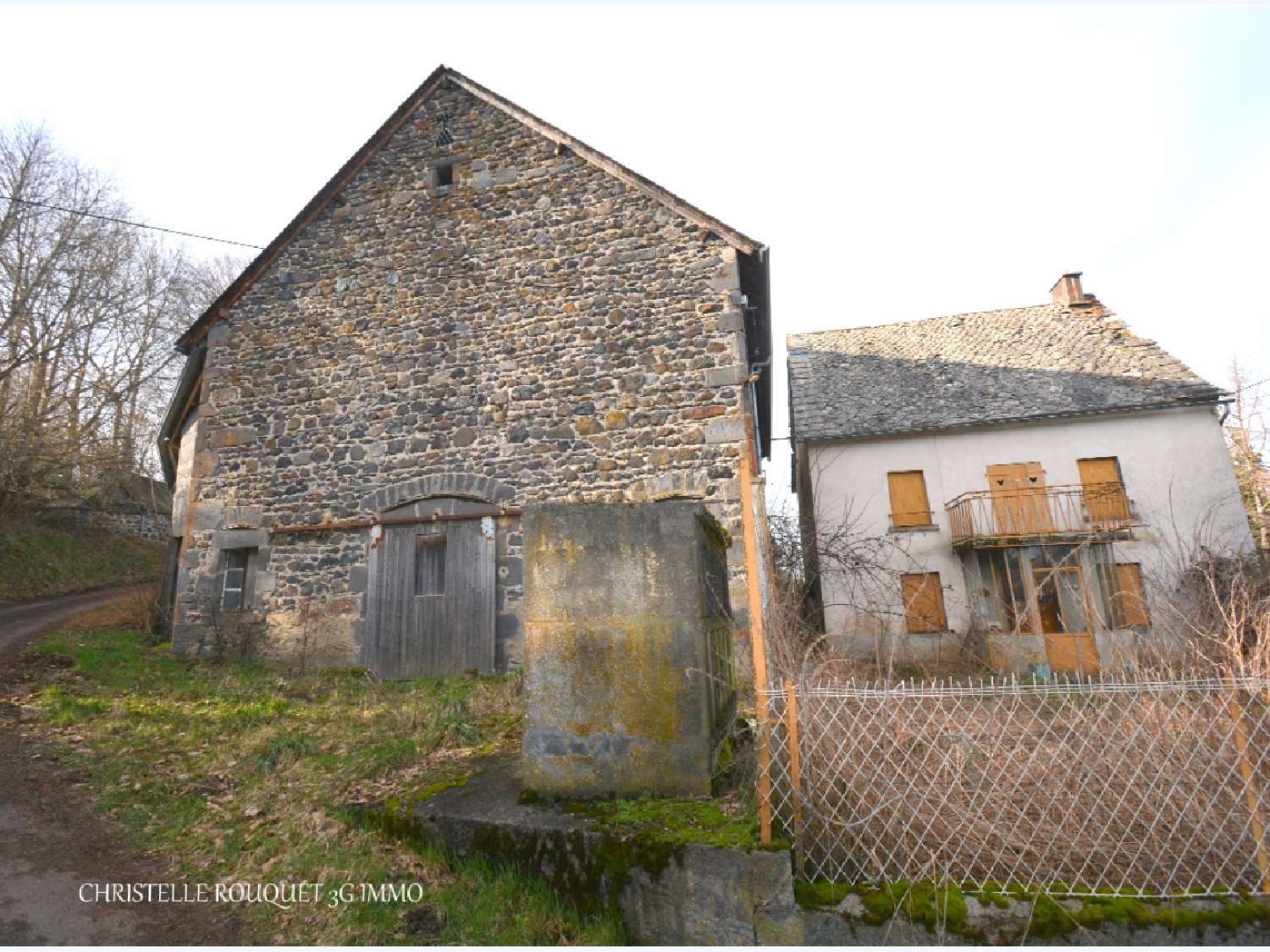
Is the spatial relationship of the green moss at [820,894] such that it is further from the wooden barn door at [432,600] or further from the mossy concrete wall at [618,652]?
the wooden barn door at [432,600]

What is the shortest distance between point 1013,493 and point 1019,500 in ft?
0.66

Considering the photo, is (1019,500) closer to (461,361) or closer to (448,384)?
(461,361)

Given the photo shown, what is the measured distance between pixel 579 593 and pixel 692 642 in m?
0.71

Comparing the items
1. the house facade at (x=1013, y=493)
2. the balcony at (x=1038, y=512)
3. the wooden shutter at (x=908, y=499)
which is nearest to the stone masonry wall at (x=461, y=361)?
the house facade at (x=1013, y=493)

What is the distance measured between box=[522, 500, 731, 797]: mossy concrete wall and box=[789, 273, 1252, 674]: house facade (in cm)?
1050

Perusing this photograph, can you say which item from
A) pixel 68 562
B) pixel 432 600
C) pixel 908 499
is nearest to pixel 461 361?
pixel 432 600

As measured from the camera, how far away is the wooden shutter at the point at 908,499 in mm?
15398

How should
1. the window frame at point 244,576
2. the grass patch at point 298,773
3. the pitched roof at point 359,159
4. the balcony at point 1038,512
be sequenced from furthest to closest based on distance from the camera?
the balcony at point 1038,512, the pitched roof at point 359,159, the window frame at point 244,576, the grass patch at point 298,773

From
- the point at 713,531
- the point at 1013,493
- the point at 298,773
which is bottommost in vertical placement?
the point at 298,773

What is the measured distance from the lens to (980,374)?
54.3 feet

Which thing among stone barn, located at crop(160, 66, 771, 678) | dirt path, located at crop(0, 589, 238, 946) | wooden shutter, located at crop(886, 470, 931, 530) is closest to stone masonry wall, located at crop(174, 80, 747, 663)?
stone barn, located at crop(160, 66, 771, 678)

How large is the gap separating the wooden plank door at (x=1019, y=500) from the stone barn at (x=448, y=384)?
773 centimetres

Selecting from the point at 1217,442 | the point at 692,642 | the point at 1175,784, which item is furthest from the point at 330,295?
the point at 1217,442

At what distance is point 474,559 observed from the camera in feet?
30.4
